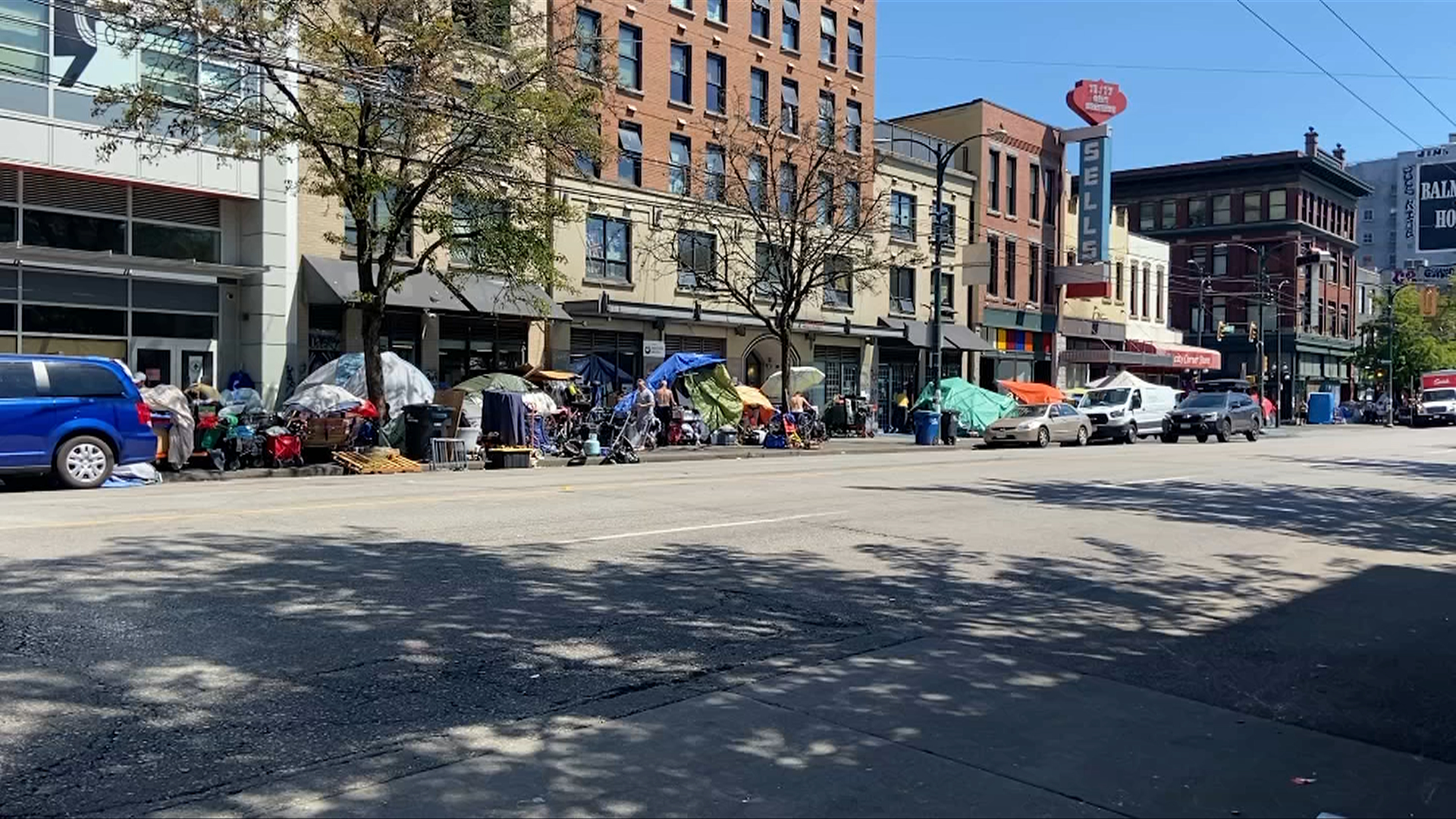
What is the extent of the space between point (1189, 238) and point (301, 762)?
7406 cm

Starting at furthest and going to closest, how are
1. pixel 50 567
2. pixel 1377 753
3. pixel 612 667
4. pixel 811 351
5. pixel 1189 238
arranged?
1. pixel 1189 238
2. pixel 811 351
3. pixel 50 567
4. pixel 612 667
5. pixel 1377 753

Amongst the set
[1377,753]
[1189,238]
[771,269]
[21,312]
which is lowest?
[1377,753]

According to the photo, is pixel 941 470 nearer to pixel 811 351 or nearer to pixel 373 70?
pixel 373 70

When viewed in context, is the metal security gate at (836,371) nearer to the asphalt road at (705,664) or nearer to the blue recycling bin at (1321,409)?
the asphalt road at (705,664)

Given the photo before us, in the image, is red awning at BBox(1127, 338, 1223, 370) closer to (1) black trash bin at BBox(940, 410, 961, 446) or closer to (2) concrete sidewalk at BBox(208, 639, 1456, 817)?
(1) black trash bin at BBox(940, 410, 961, 446)

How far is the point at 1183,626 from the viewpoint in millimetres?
7383

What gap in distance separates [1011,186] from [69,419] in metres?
40.0

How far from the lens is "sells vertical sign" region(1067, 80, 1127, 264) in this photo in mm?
47969

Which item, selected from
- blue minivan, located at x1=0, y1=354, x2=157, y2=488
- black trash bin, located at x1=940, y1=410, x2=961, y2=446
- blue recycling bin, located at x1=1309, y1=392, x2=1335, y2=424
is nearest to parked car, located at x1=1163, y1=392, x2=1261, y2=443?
black trash bin, located at x1=940, y1=410, x2=961, y2=446

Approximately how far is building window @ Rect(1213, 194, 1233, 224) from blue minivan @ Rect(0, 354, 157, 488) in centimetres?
6713

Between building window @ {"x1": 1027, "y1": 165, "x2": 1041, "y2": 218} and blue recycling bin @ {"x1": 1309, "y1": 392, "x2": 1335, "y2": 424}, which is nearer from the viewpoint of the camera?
building window @ {"x1": 1027, "y1": 165, "x2": 1041, "y2": 218}

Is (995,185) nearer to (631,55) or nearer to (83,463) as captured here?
(631,55)

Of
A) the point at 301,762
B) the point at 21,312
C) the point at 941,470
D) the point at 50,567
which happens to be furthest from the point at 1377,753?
the point at 21,312

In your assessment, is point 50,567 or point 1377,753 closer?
point 1377,753
